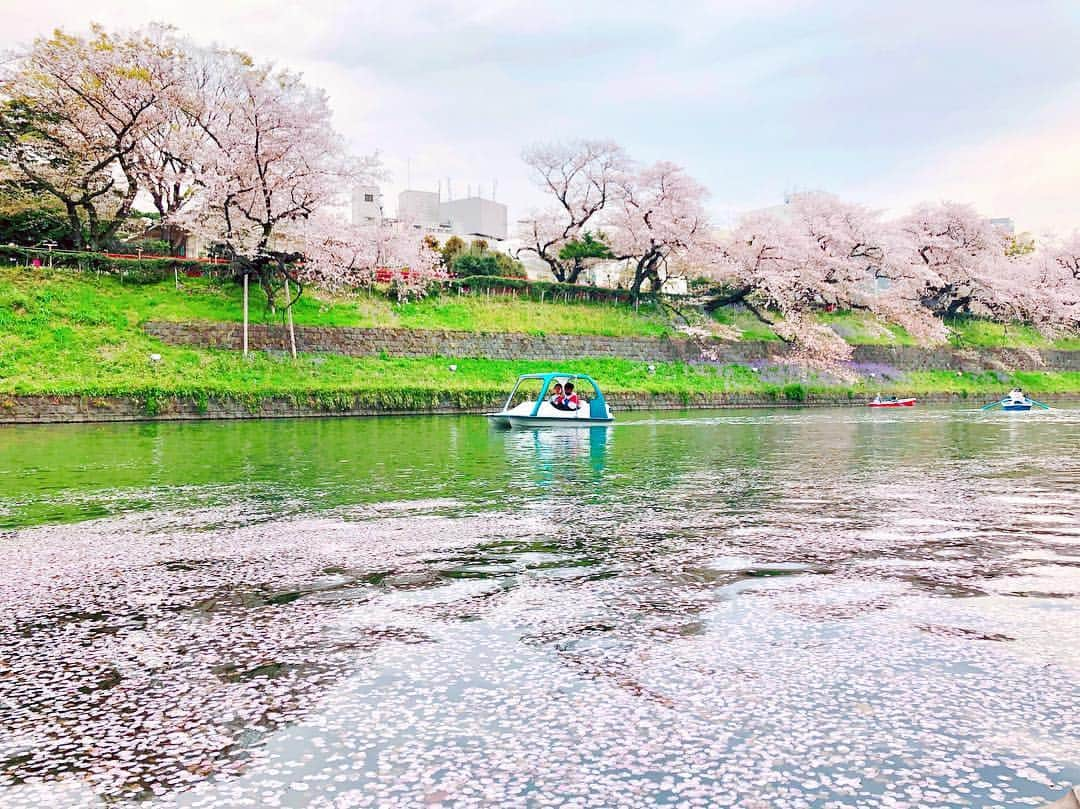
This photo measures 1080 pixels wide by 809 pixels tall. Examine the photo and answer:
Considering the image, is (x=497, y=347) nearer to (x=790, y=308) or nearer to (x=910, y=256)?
(x=790, y=308)

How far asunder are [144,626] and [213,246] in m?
34.5

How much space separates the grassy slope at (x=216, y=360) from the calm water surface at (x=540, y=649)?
19.7 meters

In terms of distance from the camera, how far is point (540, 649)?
4.39 meters

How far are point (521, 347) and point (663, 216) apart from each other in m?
11.3

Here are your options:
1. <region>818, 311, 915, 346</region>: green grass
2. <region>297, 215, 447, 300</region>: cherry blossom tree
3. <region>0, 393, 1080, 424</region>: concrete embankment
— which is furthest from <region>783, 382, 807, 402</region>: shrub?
<region>297, 215, 447, 300</region>: cherry blossom tree

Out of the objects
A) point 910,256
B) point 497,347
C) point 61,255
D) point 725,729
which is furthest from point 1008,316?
point 725,729

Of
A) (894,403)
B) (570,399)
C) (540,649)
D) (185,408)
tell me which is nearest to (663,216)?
(894,403)

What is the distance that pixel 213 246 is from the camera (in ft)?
119

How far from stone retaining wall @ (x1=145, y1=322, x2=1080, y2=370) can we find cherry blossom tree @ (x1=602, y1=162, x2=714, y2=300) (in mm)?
5269

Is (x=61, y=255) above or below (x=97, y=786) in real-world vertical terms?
above

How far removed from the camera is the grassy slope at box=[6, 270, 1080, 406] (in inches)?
1114

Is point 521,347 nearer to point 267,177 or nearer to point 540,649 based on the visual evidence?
point 267,177

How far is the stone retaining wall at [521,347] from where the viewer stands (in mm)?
33156

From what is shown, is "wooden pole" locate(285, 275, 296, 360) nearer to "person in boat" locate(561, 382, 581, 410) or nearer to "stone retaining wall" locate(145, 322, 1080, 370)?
"stone retaining wall" locate(145, 322, 1080, 370)
